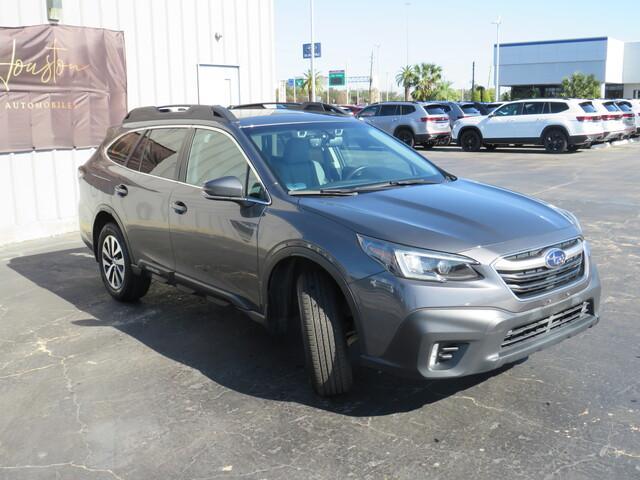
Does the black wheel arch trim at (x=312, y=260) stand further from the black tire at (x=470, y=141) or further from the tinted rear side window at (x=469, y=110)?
the tinted rear side window at (x=469, y=110)

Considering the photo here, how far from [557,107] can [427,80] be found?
46354 mm

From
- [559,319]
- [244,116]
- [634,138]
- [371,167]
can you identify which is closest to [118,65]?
[244,116]

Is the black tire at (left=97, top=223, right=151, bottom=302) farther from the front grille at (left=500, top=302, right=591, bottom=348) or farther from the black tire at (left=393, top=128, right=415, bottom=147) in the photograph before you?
the black tire at (left=393, top=128, right=415, bottom=147)

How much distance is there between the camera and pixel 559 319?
151 inches

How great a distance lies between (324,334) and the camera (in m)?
3.84

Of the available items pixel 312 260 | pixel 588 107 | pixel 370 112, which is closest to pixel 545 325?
pixel 312 260

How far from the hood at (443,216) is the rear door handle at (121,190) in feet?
7.21

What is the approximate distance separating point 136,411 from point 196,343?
3.76ft

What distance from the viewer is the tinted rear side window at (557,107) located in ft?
70.8

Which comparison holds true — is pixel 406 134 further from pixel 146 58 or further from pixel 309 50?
pixel 309 50

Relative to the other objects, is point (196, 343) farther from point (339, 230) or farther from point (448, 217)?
point (448, 217)

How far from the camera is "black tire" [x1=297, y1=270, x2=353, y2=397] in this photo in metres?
3.84

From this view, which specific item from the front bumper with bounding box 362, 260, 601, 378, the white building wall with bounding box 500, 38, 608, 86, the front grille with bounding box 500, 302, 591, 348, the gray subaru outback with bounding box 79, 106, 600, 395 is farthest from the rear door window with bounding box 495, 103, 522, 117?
the white building wall with bounding box 500, 38, 608, 86

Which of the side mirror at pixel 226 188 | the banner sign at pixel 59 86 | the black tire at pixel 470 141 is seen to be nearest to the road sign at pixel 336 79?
the black tire at pixel 470 141
